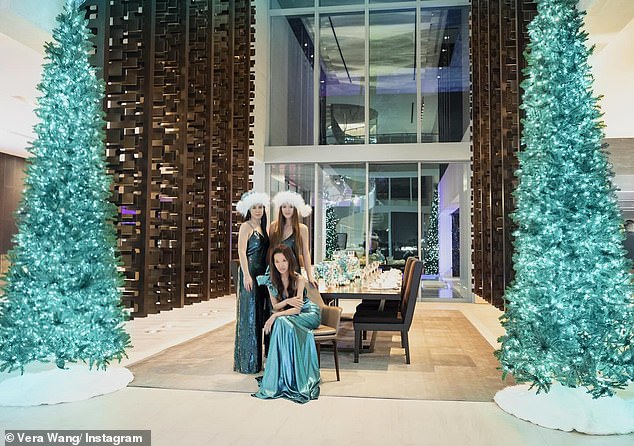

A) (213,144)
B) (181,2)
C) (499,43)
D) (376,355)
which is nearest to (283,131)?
(213,144)

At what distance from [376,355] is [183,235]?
3.58m

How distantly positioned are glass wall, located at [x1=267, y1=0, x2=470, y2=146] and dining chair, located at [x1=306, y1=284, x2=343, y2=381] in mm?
6745

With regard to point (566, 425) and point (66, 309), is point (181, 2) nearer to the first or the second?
point (66, 309)

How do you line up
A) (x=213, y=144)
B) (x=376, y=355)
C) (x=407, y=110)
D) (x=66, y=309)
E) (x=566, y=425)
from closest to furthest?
(x=566, y=425) < (x=66, y=309) < (x=376, y=355) < (x=213, y=144) < (x=407, y=110)

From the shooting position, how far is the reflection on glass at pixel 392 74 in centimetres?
1081

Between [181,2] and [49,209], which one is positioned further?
[181,2]

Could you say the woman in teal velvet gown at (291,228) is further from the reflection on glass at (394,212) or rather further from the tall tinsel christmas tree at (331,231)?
Answer: the tall tinsel christmas tree at (331,231)

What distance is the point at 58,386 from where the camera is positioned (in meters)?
3.53

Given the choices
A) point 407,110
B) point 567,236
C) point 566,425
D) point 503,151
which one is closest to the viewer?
point 566,425

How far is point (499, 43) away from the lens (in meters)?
7.83

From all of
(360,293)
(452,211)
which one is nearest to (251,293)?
(360,293)

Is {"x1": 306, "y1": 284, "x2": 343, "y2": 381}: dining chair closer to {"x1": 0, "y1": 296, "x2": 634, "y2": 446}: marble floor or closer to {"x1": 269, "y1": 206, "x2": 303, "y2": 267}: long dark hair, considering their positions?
{"x1": 269, "y1": 206, "x2": 303, "y2": 267}: long dark hair

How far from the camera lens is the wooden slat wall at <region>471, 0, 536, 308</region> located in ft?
22.5

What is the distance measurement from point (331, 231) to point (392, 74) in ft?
11.6
